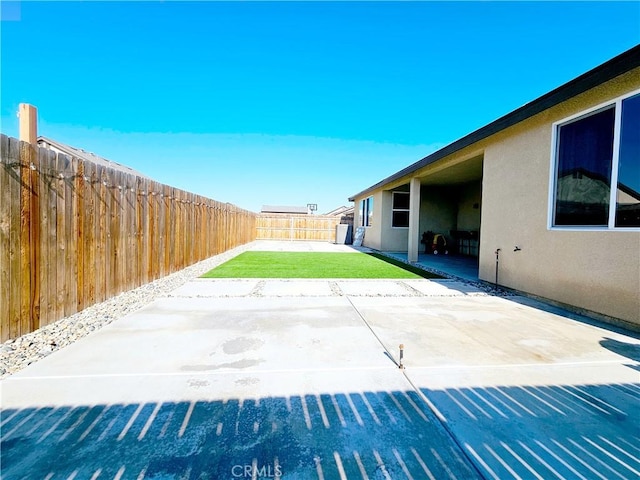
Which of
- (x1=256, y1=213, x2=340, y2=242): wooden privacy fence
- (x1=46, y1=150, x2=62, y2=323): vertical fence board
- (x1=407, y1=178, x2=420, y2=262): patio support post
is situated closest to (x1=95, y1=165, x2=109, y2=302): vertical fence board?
(x1=46, y1=150, x2=62, y2=323): vertical fence board

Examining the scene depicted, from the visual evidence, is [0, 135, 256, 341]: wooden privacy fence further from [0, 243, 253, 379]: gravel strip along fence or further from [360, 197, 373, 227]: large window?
[360, 197, 373, 227]: large window

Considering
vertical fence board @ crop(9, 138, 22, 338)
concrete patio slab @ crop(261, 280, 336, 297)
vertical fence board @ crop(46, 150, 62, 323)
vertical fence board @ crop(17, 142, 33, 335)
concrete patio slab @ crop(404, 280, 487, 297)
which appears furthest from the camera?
concrete patio slab @ crop(404, 280, 487, 297)

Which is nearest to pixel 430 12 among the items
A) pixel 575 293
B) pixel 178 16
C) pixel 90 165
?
pixel 178 16

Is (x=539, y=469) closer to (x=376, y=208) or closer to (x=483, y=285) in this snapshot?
(x=483, y=285)

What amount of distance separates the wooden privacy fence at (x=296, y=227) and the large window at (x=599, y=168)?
1711 centimetres

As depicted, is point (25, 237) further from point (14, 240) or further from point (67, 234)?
point (67, 234)

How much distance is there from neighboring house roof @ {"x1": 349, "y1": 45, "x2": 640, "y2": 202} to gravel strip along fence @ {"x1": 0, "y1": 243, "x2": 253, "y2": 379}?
23.7ft

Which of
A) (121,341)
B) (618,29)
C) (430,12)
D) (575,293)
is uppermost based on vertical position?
(430,12)

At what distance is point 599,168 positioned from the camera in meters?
4.29

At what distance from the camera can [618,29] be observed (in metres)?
6.39

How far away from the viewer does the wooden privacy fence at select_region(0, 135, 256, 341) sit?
2936 millimetres

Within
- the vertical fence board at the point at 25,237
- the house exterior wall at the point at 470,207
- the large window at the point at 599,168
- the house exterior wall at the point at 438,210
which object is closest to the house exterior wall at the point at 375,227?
the house exterior wall at the point at 438,210

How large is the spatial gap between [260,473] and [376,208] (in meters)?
14.0

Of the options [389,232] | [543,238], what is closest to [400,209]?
[389,232]
